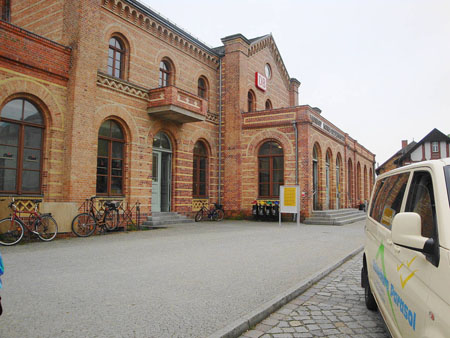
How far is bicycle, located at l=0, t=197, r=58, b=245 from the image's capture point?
9.84m

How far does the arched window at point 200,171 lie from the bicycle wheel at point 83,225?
7665mm

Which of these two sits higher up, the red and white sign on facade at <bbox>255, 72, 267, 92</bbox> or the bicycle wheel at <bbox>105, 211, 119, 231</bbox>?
the red and white sign on facade at <bbox>255, 72, 267, 92</bbox>

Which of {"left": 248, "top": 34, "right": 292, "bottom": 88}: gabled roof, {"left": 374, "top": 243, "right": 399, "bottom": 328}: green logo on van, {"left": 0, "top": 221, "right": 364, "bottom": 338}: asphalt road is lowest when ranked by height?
{"left": 0, "top": 221, "right": 364, "bottom": 338}: asphalt road

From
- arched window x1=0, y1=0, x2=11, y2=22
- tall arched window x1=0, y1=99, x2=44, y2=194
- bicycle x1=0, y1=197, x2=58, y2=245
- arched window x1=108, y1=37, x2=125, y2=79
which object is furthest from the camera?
arched window x1=0, y1=0, x2=11, y2=22

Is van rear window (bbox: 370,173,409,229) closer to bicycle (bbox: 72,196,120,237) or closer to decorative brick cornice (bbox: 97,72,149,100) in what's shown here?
bicycle (bbox: 72,196,120,237)

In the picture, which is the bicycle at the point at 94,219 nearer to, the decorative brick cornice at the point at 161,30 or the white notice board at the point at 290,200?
the white notice board at the point at 290,200

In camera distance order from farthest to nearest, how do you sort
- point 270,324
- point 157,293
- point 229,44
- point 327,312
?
point 229,44
point 157,293
point 327,312
point 270,324

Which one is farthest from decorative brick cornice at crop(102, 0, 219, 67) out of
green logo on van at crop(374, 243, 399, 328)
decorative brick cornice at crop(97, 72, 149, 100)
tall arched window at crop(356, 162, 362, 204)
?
tall arched window at crop(356, 162, 362, 204)

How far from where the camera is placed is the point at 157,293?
499 centimetres

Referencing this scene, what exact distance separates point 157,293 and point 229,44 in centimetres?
1898

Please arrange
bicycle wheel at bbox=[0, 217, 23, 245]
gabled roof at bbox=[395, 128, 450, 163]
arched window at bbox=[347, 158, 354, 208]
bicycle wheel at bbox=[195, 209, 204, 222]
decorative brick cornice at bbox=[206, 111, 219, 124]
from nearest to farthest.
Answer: bicycle wheel at bbox=[0, 217, 23, 245]
bicycle wheel at bbox=[195, 209, 204, 222]
decorative brick cornice at bbox=[206, 111, 219, 124]
arched window at bbox=[347, 158, 354, 208]
gabled roof at bbox=[395, 128, 450, 163]

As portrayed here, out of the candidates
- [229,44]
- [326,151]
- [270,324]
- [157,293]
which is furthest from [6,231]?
[326,151]

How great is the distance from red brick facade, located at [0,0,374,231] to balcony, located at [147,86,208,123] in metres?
0.05

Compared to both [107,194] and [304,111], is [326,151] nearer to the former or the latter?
[304,111]
